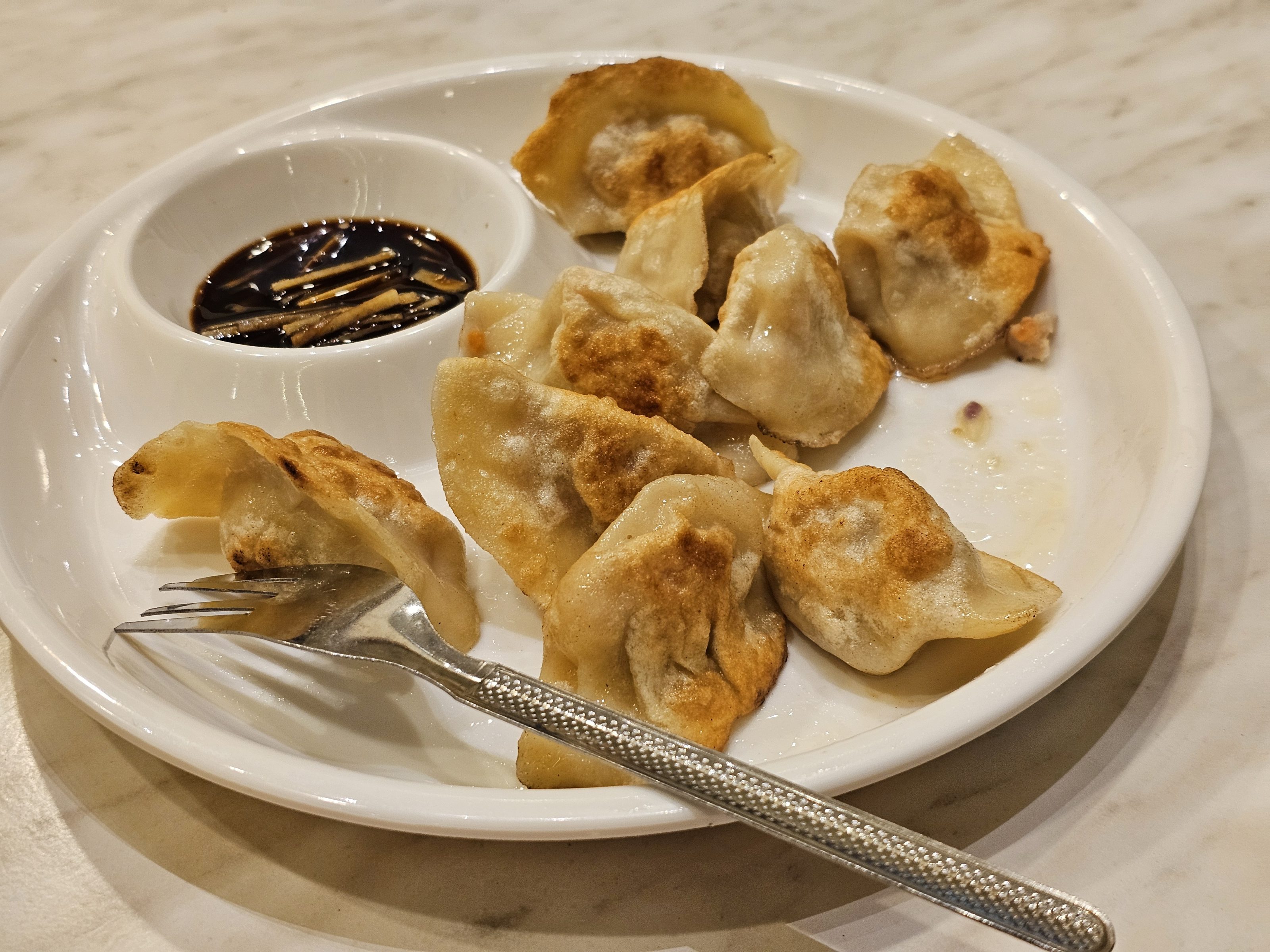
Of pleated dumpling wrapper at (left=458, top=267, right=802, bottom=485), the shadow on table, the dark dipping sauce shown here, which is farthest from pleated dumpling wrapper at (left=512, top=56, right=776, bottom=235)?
the shadow on table

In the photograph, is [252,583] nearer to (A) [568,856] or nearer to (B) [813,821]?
(A) [568,856]

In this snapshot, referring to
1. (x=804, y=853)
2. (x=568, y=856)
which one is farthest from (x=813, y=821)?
(x=568, y=856)

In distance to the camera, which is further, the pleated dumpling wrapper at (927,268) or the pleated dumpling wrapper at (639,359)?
the pleated dumpling wrapper at (927,268)

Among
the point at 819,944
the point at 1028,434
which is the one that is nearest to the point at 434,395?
the point at 819,944

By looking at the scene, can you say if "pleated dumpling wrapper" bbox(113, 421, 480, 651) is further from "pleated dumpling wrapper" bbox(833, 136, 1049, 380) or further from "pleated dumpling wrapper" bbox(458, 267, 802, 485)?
"pleated dumpling wrapper" bbox(833, 136, 1049, 380)

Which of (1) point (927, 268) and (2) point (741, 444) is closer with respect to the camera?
(2) point (741, 444)

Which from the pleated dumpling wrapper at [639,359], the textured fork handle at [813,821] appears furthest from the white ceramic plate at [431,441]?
the pleated dumpling wrapper at [639,359]

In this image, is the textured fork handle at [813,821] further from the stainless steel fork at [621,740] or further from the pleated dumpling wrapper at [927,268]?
the pleated dumpling wrapper at [927,268]
